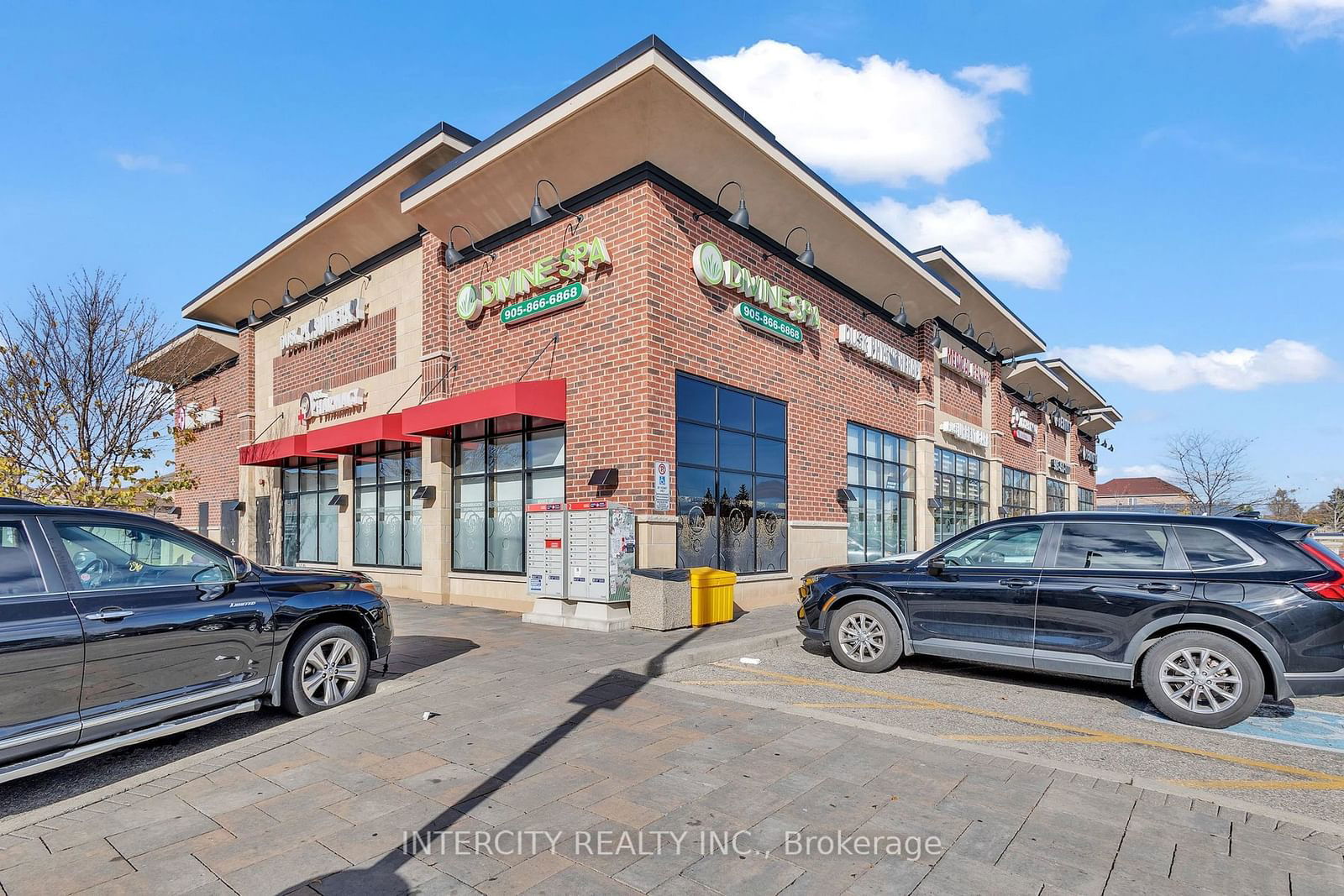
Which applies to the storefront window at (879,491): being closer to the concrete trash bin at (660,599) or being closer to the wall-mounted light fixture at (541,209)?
the concrete trash bin at (660,599)

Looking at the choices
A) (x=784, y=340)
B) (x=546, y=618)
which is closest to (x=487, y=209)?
(x=784, y=340)

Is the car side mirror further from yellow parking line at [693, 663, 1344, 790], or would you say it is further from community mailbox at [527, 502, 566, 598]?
community mailbox at [527, 502, 566, 598]

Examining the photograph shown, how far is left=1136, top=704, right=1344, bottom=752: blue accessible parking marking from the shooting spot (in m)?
5.62

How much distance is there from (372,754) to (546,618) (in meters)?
5.77

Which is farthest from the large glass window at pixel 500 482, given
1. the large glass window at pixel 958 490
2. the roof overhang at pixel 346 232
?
the large glass window at pixel 958 490

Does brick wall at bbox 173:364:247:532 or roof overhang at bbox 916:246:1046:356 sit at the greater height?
roof overhang at bbox 916:246:1046:356

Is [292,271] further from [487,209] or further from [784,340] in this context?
[784,340]

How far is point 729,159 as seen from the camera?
11.9 m

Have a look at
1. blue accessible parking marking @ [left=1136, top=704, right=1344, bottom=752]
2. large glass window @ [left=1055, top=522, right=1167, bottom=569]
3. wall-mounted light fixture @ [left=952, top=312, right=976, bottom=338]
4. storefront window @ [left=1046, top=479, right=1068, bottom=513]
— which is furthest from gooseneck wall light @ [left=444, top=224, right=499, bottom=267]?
storefront window @ [left=1046, top=479, right=1068, bottom=513]

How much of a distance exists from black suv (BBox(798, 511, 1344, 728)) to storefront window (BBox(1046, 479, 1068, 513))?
89.2 ft

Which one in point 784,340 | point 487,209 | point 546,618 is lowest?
point 546,618

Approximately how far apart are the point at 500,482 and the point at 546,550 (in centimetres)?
288

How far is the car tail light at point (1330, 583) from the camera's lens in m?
5.66

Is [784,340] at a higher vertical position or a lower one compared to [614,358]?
higher
